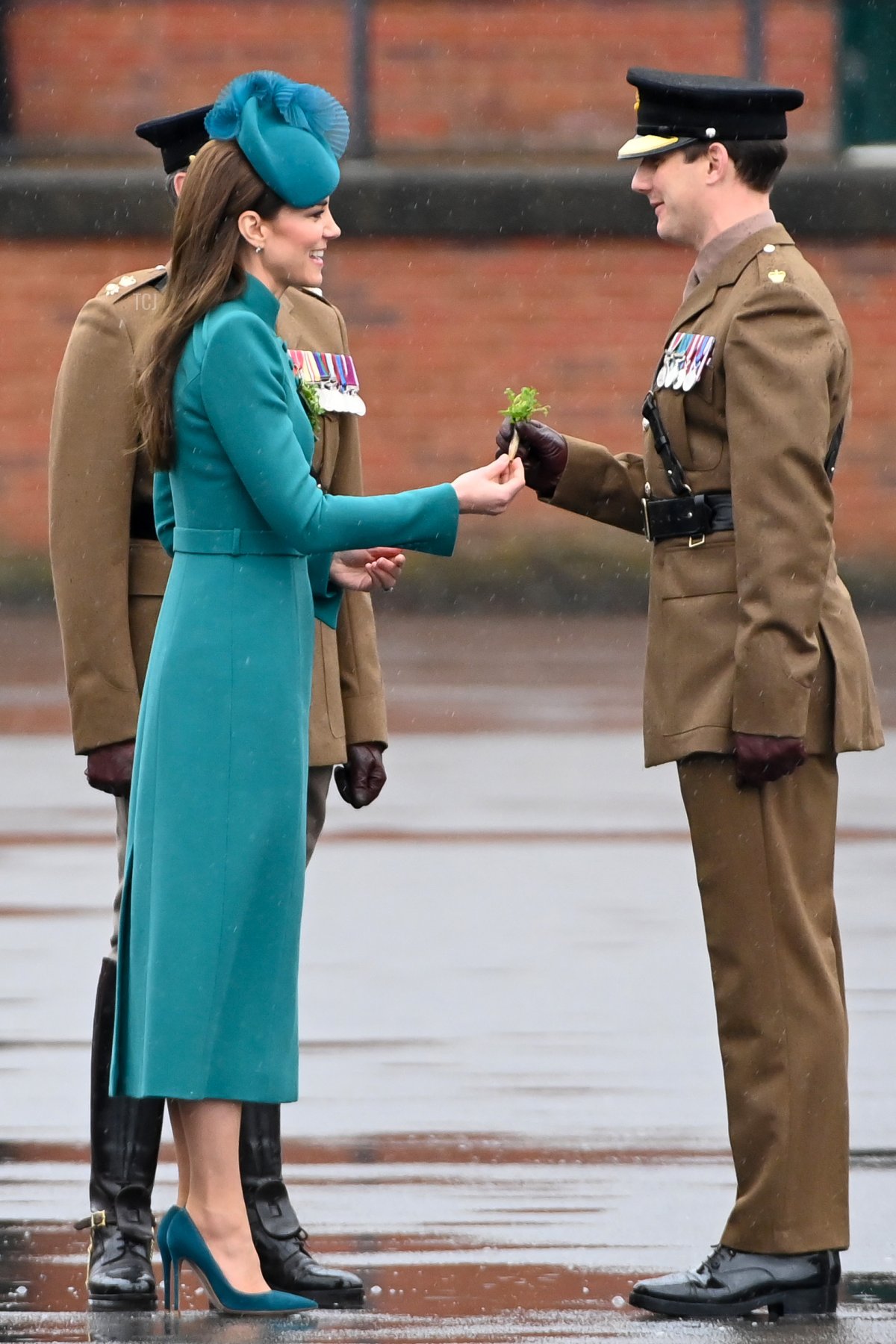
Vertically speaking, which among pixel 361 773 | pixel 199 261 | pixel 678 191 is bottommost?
pixel 361 773

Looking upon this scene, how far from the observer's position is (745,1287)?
4.73 meters

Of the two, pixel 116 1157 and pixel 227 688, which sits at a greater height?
pixel 227 688

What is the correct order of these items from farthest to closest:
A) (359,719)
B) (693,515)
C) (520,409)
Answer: (359,719) < (520,409) < (693,515)

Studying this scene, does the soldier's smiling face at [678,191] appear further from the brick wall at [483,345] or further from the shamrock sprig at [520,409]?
the brick wall at [483,345]

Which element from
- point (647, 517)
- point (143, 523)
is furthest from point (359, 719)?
point (647, 517)

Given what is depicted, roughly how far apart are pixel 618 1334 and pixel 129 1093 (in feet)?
3.02

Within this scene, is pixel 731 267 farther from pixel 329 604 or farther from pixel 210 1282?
pixel 210 1282

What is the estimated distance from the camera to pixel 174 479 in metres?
4.62

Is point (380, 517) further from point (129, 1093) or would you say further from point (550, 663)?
point (550, 663)

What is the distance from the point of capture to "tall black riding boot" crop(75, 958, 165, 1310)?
16.1 ft

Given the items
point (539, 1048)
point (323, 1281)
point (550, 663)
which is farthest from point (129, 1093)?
point (550, 663)

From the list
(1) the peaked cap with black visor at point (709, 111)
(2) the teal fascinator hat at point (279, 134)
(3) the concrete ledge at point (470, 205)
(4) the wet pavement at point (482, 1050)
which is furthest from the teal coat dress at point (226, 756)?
(3) the concrete ledge at point (470, 205)

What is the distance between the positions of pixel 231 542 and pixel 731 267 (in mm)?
1051

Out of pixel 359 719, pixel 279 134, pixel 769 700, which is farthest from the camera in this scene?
pixel 359 719
